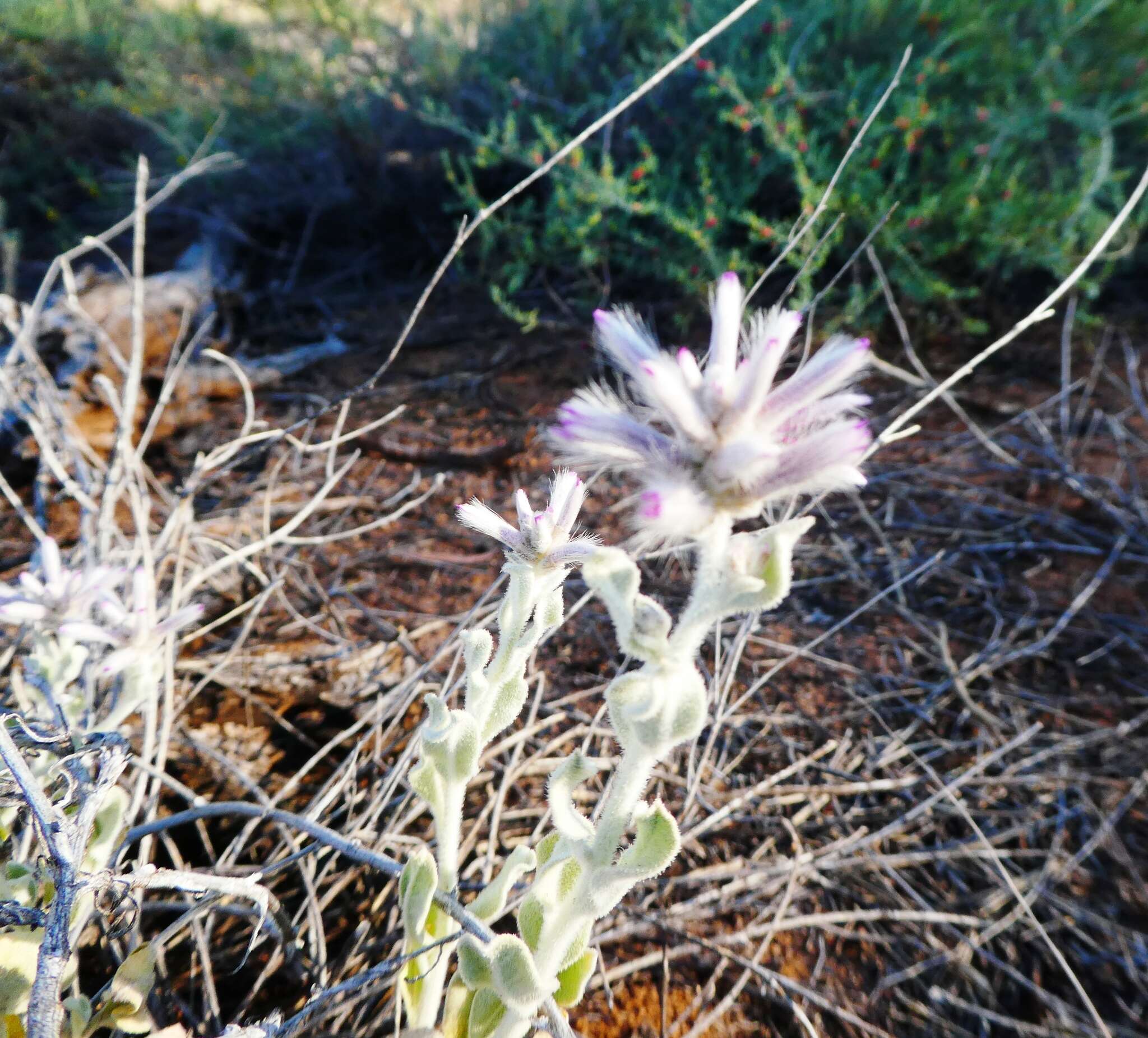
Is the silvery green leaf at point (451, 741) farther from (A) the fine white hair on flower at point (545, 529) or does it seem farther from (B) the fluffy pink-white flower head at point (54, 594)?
(B) the fluffy pink-white flower head at point (54, 594)

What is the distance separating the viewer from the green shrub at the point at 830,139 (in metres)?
3.46

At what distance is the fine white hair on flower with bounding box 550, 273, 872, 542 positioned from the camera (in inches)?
34.6

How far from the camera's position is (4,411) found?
320 cm

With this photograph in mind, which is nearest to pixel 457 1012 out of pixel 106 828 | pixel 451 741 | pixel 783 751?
pixel 451 741

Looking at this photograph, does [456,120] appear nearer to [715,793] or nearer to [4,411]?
[4,411]

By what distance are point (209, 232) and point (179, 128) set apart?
2.12 ft

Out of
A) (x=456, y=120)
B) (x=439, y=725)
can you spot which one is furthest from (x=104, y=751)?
(x=456, y=120)

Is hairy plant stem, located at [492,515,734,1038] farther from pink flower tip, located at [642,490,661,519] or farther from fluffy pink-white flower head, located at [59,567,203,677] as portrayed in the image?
fluffy pink-white flower head, located at [59,567,203,677]

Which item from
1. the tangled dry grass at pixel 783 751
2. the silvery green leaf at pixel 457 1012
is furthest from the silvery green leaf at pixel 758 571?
the silvery green leaf at pixel 457 1012

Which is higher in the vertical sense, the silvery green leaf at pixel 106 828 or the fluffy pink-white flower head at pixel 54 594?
the fluffy pink-white flower head at pixel 54 594

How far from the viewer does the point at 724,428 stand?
94 cm

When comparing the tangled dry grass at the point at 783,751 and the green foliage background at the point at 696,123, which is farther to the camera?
the green foliage background at the point at 696,123

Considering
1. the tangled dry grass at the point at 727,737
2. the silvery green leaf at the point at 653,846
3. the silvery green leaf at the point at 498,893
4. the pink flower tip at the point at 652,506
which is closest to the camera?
the pink flower tip at the point at 652,506

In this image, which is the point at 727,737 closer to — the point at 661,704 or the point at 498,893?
the point at 498,893
